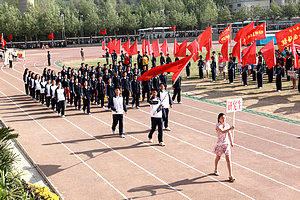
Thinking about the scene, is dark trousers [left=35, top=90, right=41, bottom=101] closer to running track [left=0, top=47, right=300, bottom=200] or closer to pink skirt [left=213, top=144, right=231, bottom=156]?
running track [left=0, top=47, right=300, bottom=200]

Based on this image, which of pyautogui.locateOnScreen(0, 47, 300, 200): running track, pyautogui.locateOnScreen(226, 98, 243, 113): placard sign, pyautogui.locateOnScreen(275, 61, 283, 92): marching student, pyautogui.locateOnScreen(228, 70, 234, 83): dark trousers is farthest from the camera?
pyautogui.locateOnScreen(228, 70, 234, 83): dark trousers

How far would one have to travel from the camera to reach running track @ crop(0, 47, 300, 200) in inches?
368

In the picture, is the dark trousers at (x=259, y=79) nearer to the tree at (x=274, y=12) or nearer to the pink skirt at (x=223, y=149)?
the pink skirt at (x=223, y=149)

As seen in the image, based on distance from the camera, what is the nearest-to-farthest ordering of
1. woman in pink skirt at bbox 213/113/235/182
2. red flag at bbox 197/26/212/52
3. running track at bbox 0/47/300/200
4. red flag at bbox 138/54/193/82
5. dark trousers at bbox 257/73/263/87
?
1. running track at bbox 0/47/300/200
2. woman in pink skirt at bbox 213/113/235/182
3. red flag at bbox 138/54/193/82
4. dark trousers at bbox 257/73/263/87
5. red flag at bbox 197/26/212/52

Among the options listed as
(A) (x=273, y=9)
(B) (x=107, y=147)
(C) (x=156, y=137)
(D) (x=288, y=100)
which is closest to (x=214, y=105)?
(D) (x=288, y=100)

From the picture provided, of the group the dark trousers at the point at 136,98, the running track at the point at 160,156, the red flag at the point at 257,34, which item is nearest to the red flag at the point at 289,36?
the red flag at the point at 257,34

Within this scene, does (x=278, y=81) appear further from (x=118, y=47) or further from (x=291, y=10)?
(x=291, y=10)

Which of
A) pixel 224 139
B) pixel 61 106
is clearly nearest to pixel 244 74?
pixel 61 106

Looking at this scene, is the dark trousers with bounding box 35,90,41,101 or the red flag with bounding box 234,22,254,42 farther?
the red flag with bounding box 234,22,254,42

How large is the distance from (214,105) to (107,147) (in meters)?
7.46

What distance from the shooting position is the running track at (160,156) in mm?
9336

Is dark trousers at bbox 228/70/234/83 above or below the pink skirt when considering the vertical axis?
above

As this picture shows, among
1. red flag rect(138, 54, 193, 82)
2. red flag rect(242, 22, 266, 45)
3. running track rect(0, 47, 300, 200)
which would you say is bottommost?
running track rect(0, 47, 300, 200)

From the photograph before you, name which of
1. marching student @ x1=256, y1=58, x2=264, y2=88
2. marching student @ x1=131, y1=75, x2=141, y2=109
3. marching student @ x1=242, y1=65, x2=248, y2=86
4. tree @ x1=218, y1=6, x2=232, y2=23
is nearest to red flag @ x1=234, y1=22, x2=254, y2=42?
marching student @ x1=242, y1=65, x2=248, y2=86
